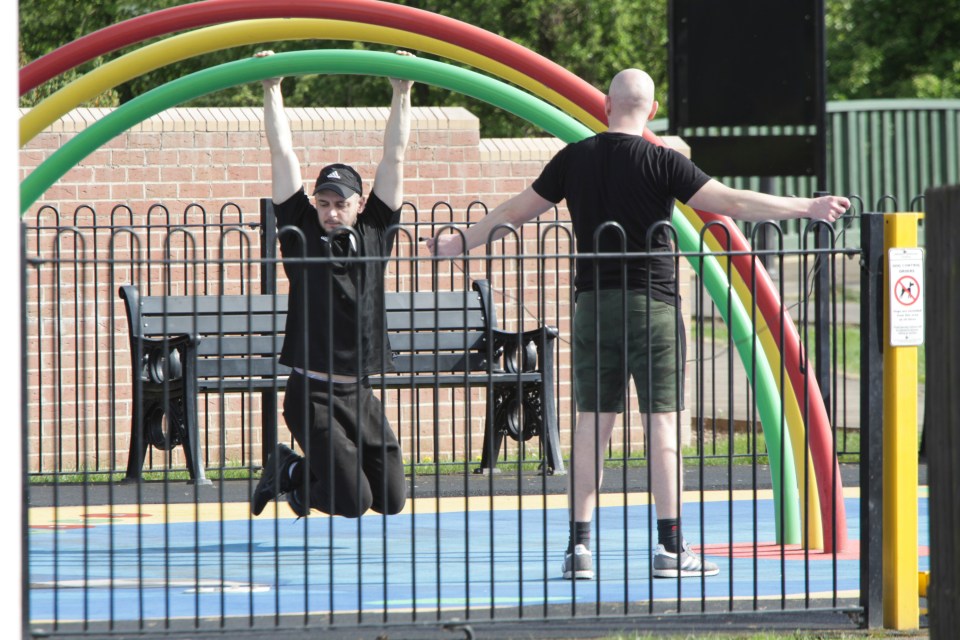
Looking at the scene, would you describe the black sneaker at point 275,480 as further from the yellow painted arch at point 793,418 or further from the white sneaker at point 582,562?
the yellow painted arch at point 793,418

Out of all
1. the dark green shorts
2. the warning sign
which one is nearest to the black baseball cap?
the dark green shorts

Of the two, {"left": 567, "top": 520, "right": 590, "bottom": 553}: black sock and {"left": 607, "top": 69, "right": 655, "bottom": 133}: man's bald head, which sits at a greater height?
{"left": 607, "top": 69, "right": 655, "bottom": 133}: man's bald head

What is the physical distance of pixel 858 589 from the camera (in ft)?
19.8

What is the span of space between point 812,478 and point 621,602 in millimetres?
1613

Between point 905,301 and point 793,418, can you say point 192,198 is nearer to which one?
point 793,418

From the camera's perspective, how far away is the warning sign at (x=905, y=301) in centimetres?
546

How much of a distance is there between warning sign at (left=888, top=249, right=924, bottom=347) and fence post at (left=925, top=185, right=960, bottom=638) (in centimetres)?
61

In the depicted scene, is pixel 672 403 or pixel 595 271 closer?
pixel 595 271

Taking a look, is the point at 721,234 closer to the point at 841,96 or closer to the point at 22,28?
the point at 22,28

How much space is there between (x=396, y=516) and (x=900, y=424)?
315 centimetres

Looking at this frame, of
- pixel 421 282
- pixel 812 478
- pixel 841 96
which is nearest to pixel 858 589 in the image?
pixel 812 478

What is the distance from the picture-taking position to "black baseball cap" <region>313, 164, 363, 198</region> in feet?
20.2

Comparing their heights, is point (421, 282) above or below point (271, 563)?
above

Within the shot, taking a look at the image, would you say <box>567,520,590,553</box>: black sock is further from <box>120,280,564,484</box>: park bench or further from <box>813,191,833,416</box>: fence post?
<box>120,280,564,484</box>: park bench
